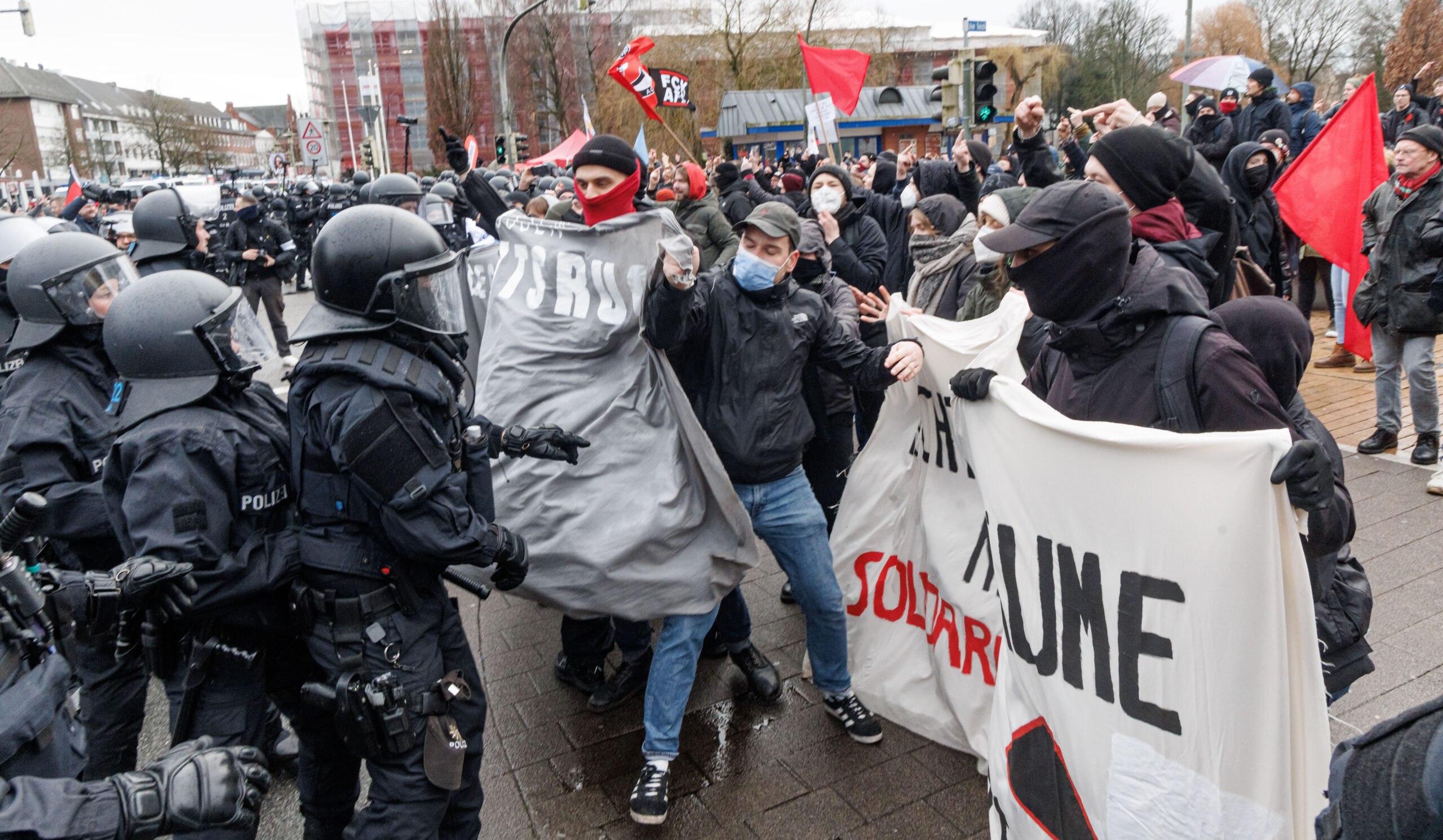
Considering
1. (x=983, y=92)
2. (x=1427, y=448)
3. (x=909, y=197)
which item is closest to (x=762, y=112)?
(x=983, y=92)

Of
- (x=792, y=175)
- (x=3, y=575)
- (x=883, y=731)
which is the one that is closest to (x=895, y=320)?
(x=883, y=731)

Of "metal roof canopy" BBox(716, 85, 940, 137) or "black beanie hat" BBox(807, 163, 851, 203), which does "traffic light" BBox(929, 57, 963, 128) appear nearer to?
"black beanie hat" BBox(807, 163, 851, 203)

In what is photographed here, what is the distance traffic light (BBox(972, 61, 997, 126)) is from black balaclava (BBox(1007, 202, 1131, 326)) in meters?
8.30

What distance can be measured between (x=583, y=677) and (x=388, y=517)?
5.69ft

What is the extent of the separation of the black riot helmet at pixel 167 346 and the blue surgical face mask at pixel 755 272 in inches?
64.7

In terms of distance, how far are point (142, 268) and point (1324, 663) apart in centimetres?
601

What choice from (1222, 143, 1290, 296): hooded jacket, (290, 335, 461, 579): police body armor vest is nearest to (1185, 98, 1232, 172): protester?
(1222, 143, 1290, 296): hooded jacket

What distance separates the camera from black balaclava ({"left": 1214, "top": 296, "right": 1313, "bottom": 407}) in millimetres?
2209

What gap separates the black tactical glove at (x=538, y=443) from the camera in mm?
3062

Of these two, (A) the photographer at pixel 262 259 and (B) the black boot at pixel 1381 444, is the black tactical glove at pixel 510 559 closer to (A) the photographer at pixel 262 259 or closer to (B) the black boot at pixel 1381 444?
(B) the black boot at pixel 1381 444

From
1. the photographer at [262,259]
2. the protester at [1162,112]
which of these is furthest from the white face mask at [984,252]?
the photographer at [262,259]

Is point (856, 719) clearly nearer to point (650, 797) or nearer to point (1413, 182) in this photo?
point (650, 797)

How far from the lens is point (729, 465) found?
11.3 ft

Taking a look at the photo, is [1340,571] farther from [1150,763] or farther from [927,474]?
[927,474]
